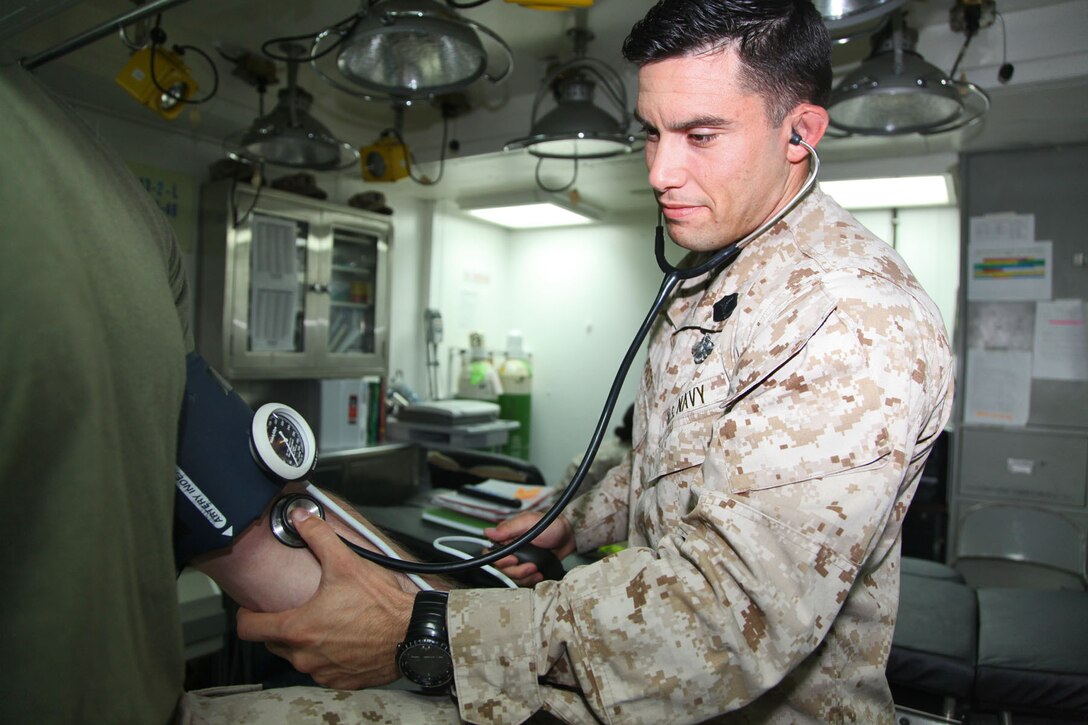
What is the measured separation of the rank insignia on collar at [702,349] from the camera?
0.96 meters

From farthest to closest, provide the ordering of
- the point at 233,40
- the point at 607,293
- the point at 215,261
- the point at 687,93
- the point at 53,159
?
the point at 607,293 → the point at 215,261 → the point at 233,40 → the point at 687,93 → the point at 53,159

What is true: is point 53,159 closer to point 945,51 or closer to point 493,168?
point 945,51

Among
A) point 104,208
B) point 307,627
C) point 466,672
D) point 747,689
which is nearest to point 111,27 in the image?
point 104,208

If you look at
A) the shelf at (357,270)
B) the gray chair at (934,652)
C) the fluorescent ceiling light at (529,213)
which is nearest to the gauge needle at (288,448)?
the gray chair at (934,652)

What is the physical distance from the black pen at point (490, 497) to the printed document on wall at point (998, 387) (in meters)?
2.37

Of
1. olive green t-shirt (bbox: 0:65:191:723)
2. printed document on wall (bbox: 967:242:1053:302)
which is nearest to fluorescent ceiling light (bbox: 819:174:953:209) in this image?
printed document on wall (bbox: 967:242:1053:302)

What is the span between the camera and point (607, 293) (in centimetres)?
476

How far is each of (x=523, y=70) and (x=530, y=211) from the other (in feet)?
4.13

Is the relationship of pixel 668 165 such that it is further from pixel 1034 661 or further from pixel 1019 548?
pixel 1019 548

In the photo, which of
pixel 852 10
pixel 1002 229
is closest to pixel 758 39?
pixel 852 10

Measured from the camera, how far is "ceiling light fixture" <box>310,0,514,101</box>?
1.63 m

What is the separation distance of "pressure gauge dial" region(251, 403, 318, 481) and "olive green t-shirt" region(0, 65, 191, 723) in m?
0.22

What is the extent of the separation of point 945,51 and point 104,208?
9.98 ft

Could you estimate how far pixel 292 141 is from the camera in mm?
2436
